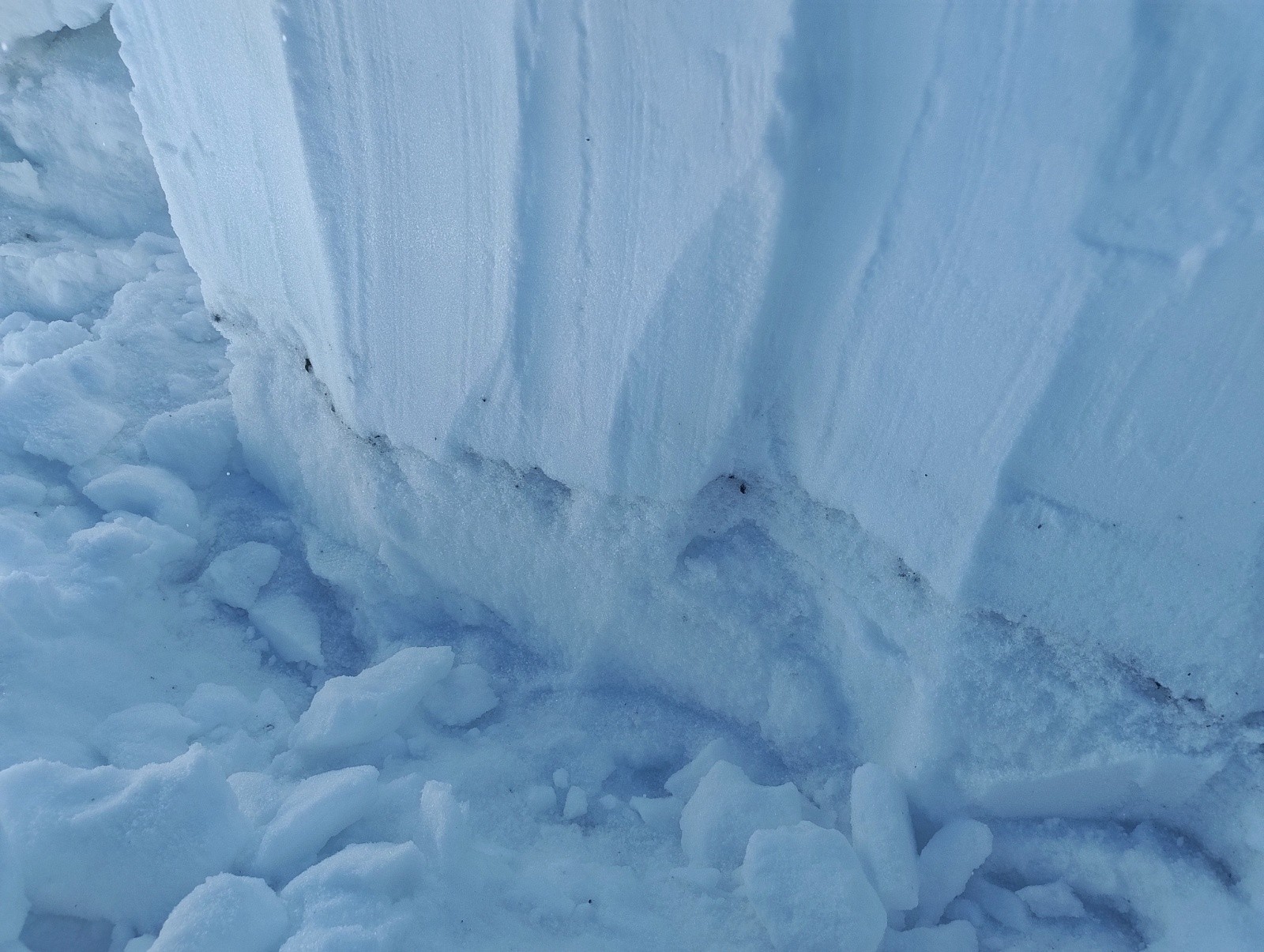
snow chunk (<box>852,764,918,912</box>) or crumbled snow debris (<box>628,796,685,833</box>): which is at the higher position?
snow chunk (<box>852,764,918,912</box>)

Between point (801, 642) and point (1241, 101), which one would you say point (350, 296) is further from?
point (1241, 101)

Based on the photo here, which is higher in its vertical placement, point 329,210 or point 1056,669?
point 329,210

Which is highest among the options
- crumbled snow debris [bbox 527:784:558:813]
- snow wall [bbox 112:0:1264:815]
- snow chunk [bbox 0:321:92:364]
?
snow wall [bbox 112:0:1264:815]

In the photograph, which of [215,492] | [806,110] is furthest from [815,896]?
[215,492]

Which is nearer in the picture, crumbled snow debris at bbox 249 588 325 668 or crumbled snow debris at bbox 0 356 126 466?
crumbled snow debris at bbox 249 588 325 668

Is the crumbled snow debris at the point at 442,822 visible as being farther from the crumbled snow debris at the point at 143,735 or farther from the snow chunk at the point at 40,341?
the snow chunk at the point at 40,341

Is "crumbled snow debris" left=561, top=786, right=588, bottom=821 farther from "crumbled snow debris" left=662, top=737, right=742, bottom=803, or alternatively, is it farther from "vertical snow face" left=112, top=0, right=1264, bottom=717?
"vertical snow face" left=112, top=0, right=1264, bottom=717

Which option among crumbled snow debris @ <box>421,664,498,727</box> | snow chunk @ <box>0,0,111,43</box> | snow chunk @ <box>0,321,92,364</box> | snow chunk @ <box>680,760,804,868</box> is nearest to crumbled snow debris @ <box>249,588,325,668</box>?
crumbled snow debris @ <box>421,664,498,727</box>
